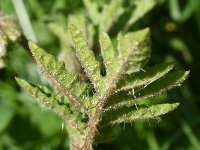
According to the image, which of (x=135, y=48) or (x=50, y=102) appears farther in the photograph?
(x=50, y=102)

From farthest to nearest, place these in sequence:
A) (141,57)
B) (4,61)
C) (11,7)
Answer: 1. (11,7)
2. (4,61)
3. (141,57)

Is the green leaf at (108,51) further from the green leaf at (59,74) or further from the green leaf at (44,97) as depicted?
the green leaf at (44,97)

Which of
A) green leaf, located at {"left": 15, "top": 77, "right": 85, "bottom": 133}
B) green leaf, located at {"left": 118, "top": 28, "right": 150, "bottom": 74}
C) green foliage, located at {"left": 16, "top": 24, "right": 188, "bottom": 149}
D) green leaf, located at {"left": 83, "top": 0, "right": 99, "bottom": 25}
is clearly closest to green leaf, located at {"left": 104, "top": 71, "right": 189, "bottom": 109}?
green foliage, located at {"left": 16, "top": 24, "right": 188, "bottom": 149}

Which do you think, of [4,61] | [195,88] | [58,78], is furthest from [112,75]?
[195,88]

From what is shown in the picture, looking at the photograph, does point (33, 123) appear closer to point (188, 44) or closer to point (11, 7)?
point (11, 7)

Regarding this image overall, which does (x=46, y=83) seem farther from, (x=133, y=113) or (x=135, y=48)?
(x=135, y=48)

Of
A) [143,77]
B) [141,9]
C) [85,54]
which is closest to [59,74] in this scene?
[85,54]
